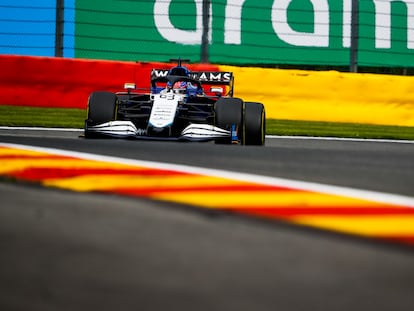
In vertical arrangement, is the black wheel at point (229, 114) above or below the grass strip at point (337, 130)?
above

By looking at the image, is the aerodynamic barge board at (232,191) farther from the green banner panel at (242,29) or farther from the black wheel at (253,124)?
the green banner panel at (242,29)

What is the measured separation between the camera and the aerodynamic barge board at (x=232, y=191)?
360 centimetres

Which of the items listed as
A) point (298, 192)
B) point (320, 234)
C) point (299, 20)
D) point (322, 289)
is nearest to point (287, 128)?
point (299, 20)

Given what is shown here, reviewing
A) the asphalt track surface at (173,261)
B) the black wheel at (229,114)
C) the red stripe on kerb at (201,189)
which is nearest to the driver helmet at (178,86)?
the black wheel at (229,114)

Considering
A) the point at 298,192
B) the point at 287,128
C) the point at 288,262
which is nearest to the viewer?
the point at 288,262

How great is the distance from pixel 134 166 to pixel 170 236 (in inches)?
76.8

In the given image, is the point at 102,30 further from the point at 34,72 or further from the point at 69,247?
the point at 69,247

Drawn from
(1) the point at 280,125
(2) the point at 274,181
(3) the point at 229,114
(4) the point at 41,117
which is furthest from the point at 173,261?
(1) the point at 280,125

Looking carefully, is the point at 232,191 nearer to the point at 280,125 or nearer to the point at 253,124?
the point at 253,124

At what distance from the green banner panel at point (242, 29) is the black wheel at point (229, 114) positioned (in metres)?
4.51

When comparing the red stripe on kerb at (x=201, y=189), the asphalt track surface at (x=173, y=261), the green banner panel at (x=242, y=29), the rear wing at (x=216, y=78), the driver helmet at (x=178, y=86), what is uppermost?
the green banner panel at (x=242, y=29)

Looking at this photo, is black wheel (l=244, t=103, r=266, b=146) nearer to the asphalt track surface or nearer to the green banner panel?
the green banner panel

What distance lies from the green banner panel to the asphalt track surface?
9.28 metres

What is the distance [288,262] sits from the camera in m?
2.79
